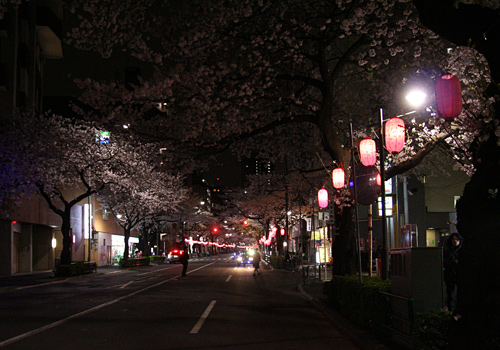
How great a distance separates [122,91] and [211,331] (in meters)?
8.03

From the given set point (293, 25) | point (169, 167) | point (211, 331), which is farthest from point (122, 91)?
point (211, 331)

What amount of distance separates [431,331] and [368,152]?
692 cm

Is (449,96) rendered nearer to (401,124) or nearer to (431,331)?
(401,124)

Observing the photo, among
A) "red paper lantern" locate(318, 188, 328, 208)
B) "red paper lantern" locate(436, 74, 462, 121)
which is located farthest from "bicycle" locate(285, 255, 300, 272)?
"red paper lantern" locate(436, 74, 462, 121)

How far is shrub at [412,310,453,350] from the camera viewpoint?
6.64 meters

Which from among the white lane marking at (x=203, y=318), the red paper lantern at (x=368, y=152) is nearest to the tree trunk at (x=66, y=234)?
the white lane marking at (x=203, y=318)

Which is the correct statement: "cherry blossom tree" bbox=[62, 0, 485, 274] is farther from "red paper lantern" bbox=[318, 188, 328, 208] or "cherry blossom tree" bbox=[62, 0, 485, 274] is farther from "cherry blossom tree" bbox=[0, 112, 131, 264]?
"cherry blossom tree" bbox=[0, 112, 131, 264]

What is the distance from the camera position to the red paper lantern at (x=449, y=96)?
26.5 ft

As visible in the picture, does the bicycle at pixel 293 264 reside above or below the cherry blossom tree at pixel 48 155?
below

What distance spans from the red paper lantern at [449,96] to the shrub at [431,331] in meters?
3.38

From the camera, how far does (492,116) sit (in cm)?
607

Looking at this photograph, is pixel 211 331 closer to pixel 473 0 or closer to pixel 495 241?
pixel 495 241

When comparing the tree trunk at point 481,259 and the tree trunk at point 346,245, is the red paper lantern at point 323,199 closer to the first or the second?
the tree trunk at point 346,245

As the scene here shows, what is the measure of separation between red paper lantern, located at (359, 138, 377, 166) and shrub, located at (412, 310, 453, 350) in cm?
641
